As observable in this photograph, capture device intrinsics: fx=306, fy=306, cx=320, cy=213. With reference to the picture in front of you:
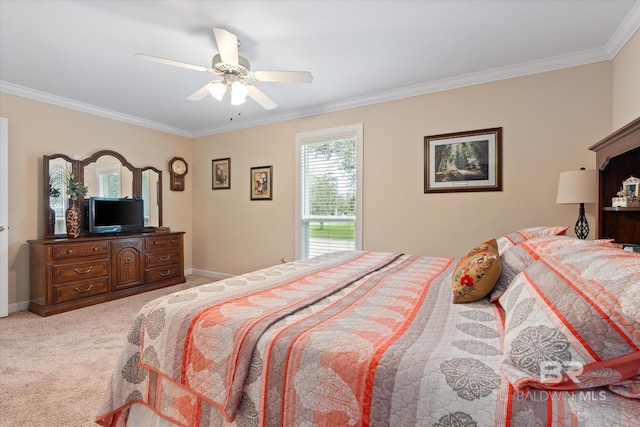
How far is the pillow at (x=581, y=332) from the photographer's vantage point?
2.35 ft

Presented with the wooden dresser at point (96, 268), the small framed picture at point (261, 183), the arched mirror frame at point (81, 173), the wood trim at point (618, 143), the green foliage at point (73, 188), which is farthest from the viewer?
the small framed picture at point (261, 183)

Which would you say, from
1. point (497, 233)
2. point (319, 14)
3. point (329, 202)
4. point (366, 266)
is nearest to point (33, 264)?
point (329, 202)

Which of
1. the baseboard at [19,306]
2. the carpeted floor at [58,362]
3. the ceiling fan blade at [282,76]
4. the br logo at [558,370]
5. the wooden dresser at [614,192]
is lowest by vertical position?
the carpeted floor at [58,362]

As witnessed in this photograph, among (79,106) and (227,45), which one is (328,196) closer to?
(227,45)

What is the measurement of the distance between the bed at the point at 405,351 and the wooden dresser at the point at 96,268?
277cm

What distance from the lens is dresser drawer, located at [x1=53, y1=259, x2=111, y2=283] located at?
3414 mm

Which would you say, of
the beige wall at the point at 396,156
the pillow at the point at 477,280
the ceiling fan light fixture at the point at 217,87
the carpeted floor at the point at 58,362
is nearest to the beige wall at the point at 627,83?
the beige wall at the point at 396,156

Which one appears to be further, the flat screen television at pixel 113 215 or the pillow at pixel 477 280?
the flat screen television at pixel 113 215

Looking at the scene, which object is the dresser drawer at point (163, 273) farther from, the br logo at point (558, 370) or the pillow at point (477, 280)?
the br logo at point (558, 370)

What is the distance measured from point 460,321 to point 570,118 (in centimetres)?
273

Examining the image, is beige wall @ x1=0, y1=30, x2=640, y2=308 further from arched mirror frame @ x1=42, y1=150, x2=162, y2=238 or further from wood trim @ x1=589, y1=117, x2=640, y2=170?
wood trim @ x1=589, y1=117, x2=640, y2=170

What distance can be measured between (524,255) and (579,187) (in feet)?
4.50

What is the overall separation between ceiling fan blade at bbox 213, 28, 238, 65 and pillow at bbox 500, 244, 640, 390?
7.33 ft

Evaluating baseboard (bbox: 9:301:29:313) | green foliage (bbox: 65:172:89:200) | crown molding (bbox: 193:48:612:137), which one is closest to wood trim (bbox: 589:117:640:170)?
crown molding (bbox: 193:48:612:137)
